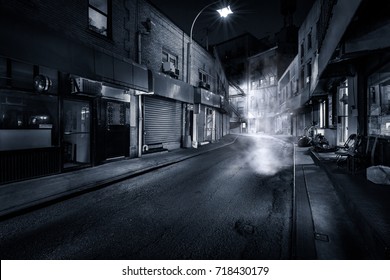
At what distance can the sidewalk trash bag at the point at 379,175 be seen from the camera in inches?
213

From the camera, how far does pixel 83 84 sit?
303 inches

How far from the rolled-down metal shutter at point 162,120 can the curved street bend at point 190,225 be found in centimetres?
665

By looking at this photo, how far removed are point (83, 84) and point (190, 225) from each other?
6755mm

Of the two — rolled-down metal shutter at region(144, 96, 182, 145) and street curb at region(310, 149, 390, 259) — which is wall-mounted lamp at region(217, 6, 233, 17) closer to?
rolled-down metal shutter at region(144, 96, 182, 145)

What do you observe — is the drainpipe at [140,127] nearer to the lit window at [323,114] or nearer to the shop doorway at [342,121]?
the shop doorway at [342,121]

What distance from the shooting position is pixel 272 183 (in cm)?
669

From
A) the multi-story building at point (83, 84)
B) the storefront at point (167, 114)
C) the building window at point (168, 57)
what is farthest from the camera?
the building window at point (168, 57)

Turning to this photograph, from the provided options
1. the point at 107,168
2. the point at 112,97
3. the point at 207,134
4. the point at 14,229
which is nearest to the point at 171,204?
the point at 14,229

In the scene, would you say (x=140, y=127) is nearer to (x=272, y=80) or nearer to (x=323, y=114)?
(x=323, y=114)

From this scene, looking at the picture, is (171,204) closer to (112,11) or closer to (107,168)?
(107,168)

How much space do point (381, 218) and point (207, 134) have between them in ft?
57.8

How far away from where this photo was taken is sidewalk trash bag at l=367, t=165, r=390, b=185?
213 inches

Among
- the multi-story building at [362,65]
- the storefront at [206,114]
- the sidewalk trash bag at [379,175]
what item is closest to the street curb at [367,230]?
the sidewalk trash bag at [379,175]

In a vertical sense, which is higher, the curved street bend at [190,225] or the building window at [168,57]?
the building window at [168,57]
